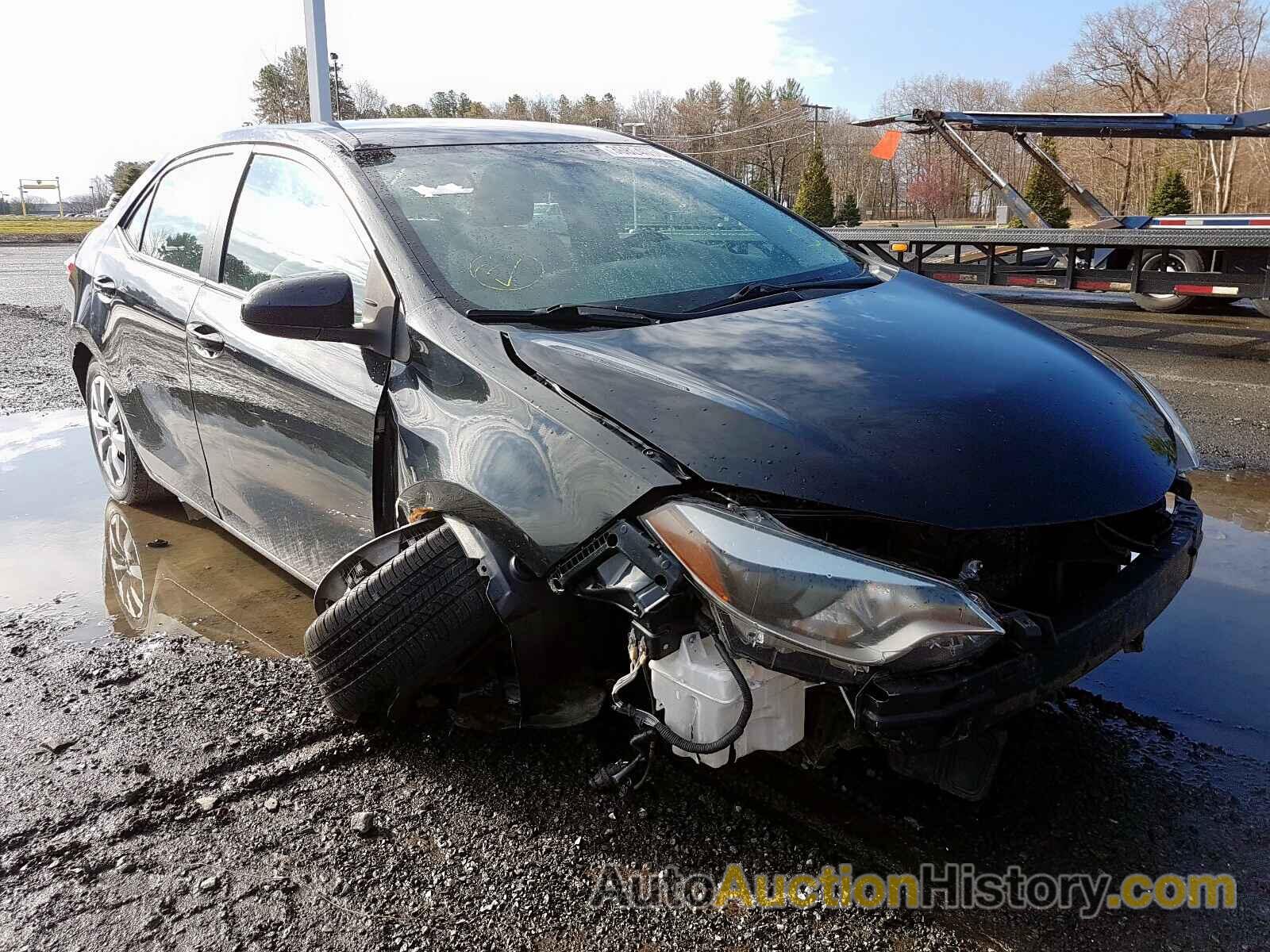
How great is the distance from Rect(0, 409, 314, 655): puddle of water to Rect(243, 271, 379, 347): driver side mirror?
1.26m

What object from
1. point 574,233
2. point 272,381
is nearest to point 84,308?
point 272,381

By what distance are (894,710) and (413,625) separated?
1110 millimetres

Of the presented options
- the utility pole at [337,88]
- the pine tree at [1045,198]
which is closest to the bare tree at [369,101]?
the utility pole at [337,88]

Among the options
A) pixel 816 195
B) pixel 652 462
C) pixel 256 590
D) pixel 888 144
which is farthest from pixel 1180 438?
pixel 816 195

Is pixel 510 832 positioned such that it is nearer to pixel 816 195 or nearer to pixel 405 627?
pixel 405 627

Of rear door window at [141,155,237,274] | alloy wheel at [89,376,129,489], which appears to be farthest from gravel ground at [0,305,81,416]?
rear door window at [141,155,237,274]

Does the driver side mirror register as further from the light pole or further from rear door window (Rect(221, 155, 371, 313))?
the light pole

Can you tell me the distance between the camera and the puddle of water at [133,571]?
3451 mm

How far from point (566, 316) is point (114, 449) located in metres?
3.17

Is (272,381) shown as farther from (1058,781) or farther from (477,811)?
(1058,781)

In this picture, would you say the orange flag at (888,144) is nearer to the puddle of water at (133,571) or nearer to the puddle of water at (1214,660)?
the puddle of water at (1214,660)

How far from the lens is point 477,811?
2.31 m

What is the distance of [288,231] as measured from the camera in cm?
301

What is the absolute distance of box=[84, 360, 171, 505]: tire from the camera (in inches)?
173
